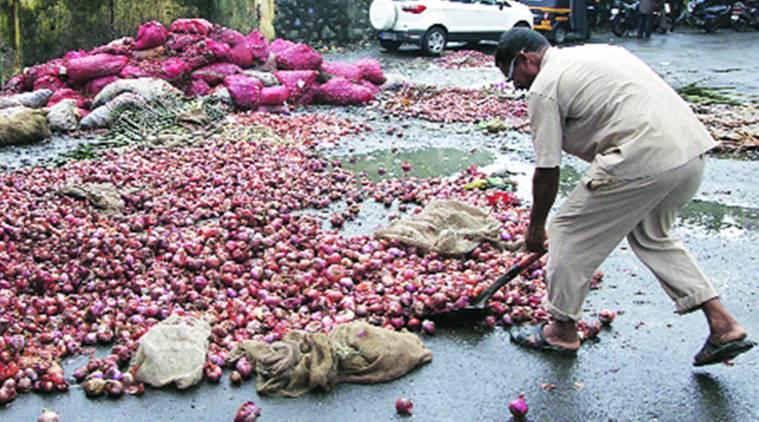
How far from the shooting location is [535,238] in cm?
367

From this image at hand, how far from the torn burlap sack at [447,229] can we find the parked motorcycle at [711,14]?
79.2ft

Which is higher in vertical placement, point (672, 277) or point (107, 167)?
point (672, 277)

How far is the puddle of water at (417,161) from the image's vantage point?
743 centimetres

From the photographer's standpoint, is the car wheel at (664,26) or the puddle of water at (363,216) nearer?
the puddle of water at (363,216)

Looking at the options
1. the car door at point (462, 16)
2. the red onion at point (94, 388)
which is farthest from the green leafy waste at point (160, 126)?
the car door at point (462, 16)

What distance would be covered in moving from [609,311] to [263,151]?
4.76 meters

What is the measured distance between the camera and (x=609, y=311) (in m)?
4.18

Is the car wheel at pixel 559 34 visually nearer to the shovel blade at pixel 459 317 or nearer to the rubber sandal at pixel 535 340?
the shovel blade at pixel 459 317

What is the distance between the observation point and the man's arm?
3.40 meters

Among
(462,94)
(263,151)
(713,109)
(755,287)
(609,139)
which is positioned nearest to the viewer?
(609,139)

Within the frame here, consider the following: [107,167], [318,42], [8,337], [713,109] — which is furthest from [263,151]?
[318,42]

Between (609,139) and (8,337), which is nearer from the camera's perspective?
(609,139)

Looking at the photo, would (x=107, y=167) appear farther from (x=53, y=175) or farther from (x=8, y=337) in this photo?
(x=8, y=337)

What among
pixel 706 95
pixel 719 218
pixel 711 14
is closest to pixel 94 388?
pixel 719 218
